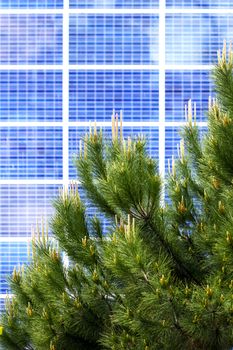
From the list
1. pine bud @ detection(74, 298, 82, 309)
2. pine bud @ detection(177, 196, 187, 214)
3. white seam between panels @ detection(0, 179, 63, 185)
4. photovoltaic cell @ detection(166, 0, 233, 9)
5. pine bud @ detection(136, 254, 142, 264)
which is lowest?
pine bud @ detection(74, 298, 82, 309)

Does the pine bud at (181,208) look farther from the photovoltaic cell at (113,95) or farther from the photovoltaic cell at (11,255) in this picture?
the photovoltaic cell at (11,255)

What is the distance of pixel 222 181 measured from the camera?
189 inches

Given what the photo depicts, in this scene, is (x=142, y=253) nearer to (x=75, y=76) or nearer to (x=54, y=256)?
(x=54, y=256)

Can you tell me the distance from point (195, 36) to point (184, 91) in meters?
0.29

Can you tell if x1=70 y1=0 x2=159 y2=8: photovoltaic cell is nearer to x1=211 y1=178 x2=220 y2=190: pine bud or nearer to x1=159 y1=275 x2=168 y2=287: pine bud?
x1=211 y1=178 x2=220 y2=190: pine bud

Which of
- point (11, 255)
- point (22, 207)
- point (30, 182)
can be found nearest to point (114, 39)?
point (30, 182)

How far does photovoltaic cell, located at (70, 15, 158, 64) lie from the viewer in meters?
6.50

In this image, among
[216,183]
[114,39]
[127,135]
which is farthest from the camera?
[114,39]

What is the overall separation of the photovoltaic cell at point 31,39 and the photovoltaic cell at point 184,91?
1.90 ft

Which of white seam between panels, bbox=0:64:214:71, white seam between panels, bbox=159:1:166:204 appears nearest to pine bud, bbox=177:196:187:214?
white seam between panels, bbox=159:1:166:204

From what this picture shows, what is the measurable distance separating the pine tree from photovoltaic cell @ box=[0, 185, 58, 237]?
128 cm

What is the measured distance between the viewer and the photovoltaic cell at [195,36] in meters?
6.52

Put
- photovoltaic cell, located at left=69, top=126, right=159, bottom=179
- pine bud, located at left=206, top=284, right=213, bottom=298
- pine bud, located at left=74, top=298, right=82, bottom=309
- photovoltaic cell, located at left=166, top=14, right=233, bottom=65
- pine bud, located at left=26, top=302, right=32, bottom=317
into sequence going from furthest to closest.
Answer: photovoltaic cell, located at left=166, top=14, right=233, bottom=65 → photovoltaic cell, located at left=69, top=126, right=159, bottom=179 → pine bud, located at left=26, top=302, right=32, bottom=317 → pine bud, located at left=74, top=298, right=82, bottom=309 → pine bud, located at left=206, top=284, right=213, bottom=298

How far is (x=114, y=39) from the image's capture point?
21.4 ft
